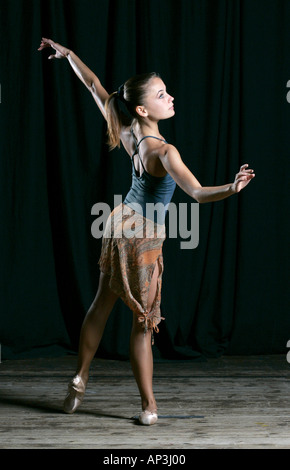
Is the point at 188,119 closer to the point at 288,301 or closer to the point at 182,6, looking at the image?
the point at 182,6

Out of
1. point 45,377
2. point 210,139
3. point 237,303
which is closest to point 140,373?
point 45,377

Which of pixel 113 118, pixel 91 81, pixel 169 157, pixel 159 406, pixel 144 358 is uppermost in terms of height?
Answer: pixel 91 81

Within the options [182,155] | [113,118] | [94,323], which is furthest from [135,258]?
[182,155]

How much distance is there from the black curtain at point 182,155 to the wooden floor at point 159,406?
11.0 inches

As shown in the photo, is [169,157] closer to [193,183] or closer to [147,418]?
[193,183]

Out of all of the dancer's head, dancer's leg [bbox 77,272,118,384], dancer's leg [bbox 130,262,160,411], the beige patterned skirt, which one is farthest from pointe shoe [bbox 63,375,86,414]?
the dancer's head

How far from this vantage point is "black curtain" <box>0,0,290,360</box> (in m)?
3.83

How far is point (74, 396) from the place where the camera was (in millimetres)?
2732

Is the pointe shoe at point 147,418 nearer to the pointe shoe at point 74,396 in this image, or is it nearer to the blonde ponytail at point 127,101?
the pointe shoe at point 74,396

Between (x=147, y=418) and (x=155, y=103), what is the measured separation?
1.26 metres

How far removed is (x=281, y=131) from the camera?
3.90 m

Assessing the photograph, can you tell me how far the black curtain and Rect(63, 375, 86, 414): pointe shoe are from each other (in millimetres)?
1060

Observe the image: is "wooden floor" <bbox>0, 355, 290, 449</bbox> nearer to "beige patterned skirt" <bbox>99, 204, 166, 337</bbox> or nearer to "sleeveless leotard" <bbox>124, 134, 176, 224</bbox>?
"beige patterned skirt" <bbox>99, 204, 166, 337</bbox>

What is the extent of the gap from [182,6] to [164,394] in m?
2.26
